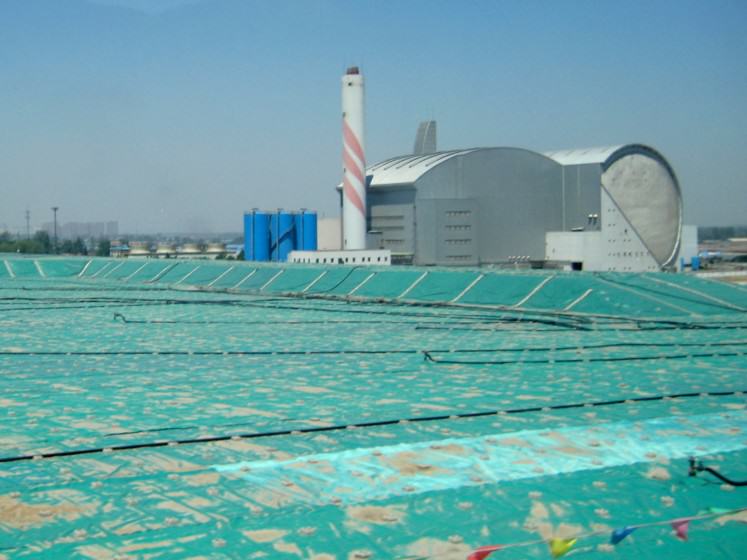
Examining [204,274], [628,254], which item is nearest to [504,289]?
[204,274]

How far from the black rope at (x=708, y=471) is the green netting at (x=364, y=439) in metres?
0.08

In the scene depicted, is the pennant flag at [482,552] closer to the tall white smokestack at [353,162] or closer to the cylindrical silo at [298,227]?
the tall white smokestack at [353,162]

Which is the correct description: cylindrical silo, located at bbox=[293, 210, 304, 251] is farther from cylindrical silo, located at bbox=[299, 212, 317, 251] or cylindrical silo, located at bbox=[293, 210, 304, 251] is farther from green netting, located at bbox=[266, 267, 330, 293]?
green netting, located at bbox=[266, 267, 330, 293]

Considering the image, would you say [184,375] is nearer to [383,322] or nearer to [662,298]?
[383,322]

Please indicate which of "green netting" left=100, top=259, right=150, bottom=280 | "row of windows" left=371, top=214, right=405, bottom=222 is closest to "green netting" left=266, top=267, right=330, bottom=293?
"green netting" left=100, top=259, right=150, bottom=280

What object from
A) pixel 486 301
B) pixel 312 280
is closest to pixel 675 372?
pixel 486 301

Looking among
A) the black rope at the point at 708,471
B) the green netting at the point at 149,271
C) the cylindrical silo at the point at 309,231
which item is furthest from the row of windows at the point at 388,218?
the black rope at the point at 708,471

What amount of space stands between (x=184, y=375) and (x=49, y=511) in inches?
169

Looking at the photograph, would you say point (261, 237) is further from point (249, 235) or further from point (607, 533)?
point (607, 533)

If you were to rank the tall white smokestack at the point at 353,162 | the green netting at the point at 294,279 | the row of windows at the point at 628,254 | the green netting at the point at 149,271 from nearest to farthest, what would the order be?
the green netting at the point at 294,279, the green netting at the point at 149,271, the tall white smokestack at the point at 353,162, the row of windows at the point at 628,254

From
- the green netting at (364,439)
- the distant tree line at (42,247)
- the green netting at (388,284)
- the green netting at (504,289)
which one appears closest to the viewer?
the green netting at (364,439)

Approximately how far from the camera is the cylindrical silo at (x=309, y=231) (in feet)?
137

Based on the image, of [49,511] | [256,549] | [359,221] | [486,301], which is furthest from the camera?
[359,221]

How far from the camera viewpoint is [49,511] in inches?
173
